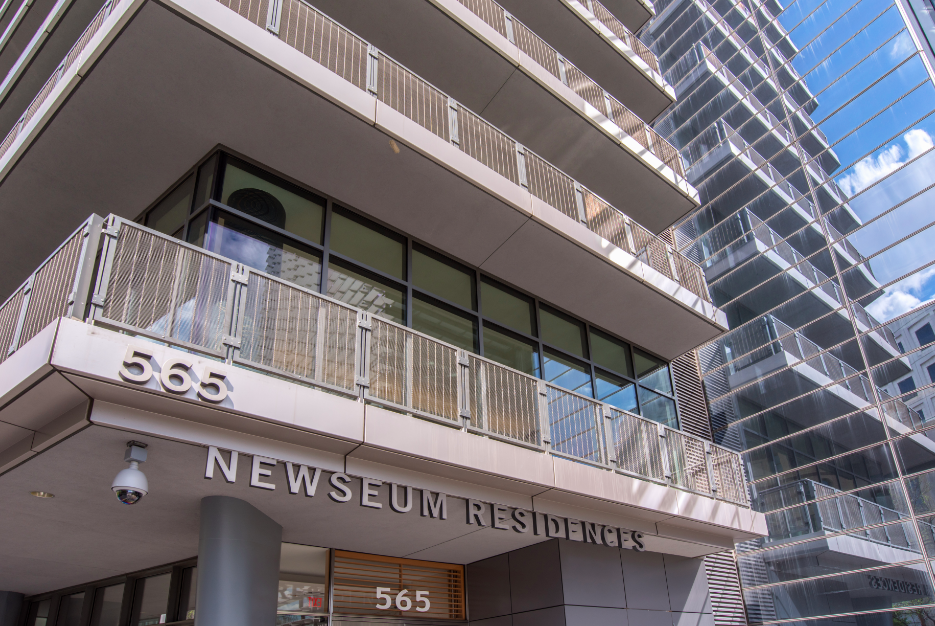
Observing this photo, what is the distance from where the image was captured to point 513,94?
13.7 m

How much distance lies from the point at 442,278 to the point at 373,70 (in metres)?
3.44

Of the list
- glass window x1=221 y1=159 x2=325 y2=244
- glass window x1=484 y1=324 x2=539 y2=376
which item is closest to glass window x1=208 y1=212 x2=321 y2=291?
glass window x1=221 y1=159 x2=325 y2=244

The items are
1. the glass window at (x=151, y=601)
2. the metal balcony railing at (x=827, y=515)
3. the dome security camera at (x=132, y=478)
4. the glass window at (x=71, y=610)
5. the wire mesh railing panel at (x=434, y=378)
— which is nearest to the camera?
the dome security camera at (x=132, y=478)

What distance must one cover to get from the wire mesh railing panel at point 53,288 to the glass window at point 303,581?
165 inches

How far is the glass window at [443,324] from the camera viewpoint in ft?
35.2

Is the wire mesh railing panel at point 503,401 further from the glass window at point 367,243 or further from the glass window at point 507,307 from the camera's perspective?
the glass window at point 507,307

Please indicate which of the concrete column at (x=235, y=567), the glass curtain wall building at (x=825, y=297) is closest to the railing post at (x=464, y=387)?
the concrete column at (x=235, y=567)

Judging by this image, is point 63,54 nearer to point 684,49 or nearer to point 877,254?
point 877,254

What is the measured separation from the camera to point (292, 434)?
267 inches

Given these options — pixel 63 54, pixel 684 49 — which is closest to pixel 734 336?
pixel 684 49

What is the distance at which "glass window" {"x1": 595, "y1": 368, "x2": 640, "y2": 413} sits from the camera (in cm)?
1315

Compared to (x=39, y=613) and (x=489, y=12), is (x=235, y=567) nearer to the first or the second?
(x=39, y=613)

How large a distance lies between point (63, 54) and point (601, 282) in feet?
33.6

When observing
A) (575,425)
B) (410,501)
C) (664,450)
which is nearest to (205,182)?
(410,501)
